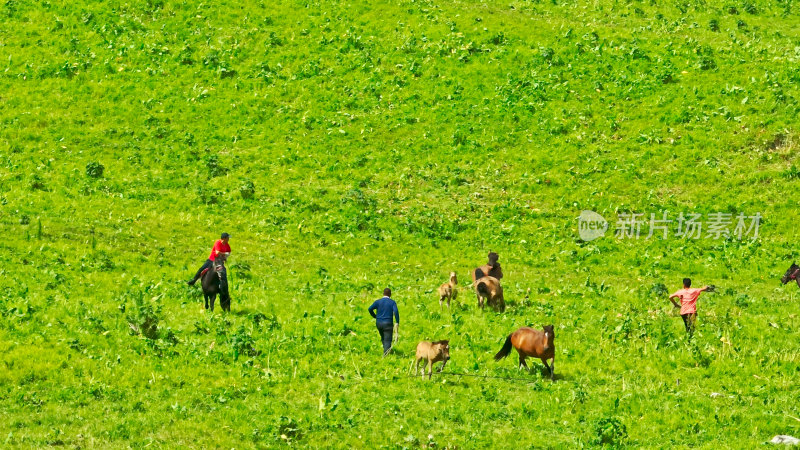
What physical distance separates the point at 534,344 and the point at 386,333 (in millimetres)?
4043

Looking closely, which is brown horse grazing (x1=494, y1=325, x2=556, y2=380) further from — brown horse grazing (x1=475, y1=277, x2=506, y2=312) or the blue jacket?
brown horse grazing (x1=475, y1=277, x2=506, y2=312)

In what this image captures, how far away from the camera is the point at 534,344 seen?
22906mm

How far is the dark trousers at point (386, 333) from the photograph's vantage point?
971 inches

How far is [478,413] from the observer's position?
20828 millimetres

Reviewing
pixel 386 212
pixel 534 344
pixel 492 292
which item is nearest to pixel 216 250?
pixel 492 292

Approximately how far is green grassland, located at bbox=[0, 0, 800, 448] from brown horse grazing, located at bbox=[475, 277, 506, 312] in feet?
2.33

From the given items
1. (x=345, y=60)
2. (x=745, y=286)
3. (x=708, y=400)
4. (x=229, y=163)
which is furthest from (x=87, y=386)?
(x=345, y=60)

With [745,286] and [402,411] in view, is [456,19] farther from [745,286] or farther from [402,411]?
[402,411]

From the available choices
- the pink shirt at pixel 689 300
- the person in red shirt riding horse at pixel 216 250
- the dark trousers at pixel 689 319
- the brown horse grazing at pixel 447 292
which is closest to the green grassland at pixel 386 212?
the dark trousers at pixel 689 319

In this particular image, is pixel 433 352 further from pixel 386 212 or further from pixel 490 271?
pixel 386 212

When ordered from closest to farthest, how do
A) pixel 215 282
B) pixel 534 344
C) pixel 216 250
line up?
pixel 534 344
pixel 215 282
pixel 216 250

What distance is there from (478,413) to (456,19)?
4517 centimetres

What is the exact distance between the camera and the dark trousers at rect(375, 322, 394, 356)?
2466 cm

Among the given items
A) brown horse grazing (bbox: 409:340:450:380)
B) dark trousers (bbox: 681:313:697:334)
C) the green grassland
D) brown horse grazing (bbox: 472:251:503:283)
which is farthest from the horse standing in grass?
dark trousers (bbox: 681:313:697:334)
